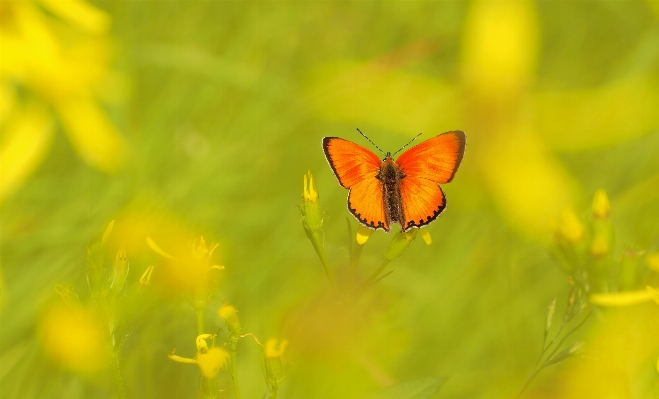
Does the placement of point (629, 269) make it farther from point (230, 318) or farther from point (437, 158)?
point (230, 318)

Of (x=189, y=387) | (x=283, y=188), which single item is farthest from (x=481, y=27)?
(x=189, y=387)

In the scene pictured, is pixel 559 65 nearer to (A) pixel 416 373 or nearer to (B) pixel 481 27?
(B) pixel 481 27

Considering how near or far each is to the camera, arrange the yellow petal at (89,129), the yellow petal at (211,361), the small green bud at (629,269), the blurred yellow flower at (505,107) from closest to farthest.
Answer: the yellow petal at (211,361)
the small green bud at (629,269)
the yellow petal at (89,129)
the blurred yellow flower at (505,107)

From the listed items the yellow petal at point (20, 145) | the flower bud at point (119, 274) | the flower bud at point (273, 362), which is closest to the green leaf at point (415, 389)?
the flower bud at point (273, 362)

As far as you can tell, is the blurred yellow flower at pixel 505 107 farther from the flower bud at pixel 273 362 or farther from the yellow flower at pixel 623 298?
the flower bud at pixel 273 362

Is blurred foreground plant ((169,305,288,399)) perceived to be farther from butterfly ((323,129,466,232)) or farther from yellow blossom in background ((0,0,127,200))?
yellow blossom in background ((0,0,127,200))

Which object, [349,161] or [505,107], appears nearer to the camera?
[349,161]

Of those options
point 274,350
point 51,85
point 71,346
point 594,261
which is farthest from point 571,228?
point 51,85
